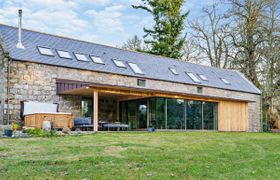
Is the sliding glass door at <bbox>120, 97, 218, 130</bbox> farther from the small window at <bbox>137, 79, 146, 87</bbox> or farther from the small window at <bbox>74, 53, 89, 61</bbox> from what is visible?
the small window at <bbox>74, 53, 89, 61</bbox>

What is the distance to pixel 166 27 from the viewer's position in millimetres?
32562

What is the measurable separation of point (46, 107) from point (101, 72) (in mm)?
3492

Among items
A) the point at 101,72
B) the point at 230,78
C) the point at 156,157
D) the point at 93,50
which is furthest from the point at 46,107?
the point at 230,78

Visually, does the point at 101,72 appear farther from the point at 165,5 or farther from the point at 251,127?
the point at 165,5

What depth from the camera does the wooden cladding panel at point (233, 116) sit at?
21.4 meters

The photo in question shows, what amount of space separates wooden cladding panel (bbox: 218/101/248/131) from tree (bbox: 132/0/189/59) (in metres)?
11.4

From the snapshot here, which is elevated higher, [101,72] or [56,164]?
[101,72]

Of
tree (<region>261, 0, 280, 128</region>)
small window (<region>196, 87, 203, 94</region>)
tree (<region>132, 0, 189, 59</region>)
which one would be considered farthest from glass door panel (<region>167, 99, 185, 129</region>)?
tree (<region>132, 0, 189, 59</region>)

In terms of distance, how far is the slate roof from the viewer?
52.4 ft

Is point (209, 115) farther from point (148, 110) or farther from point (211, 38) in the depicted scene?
point (211, 38)

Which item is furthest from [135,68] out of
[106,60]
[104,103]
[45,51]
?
[45,51]

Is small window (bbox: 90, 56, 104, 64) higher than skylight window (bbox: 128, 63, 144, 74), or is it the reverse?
small window (bbox: 90, 56, 104, 64)

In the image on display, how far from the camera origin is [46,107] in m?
15.5

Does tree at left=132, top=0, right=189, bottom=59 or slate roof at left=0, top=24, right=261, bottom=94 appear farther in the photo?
tree at left=132, top=0, right=189, bottom=59
